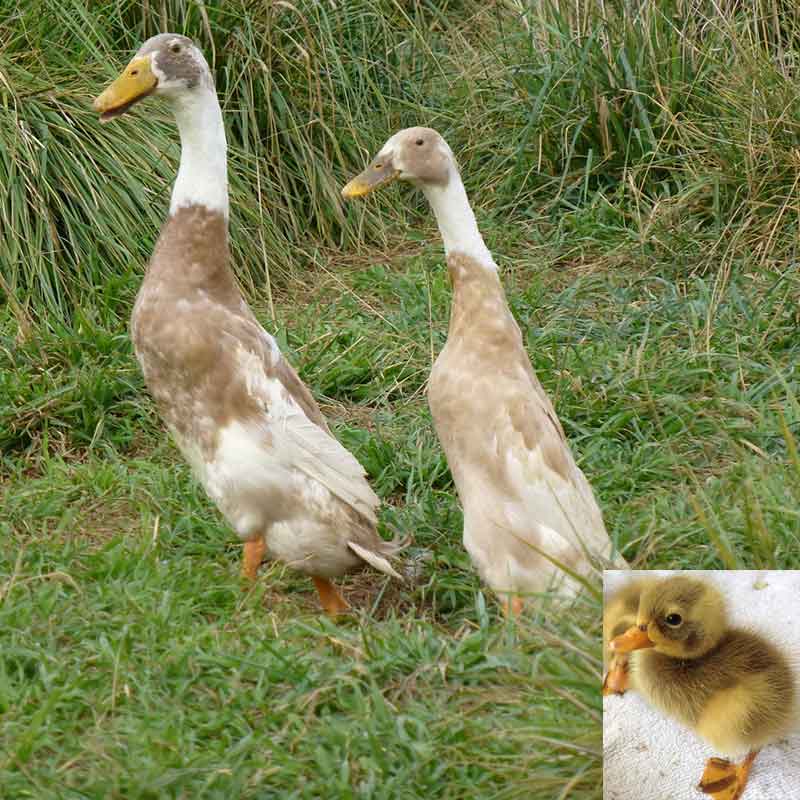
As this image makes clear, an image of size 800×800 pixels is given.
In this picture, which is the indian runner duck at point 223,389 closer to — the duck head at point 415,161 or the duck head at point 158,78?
the duck head at point 158,78

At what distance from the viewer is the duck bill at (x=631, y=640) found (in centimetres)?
274

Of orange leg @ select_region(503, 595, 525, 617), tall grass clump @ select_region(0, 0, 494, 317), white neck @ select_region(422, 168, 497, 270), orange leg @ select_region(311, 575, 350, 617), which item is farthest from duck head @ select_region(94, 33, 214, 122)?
orange leg @ select_region(503, 595, 525, 617)

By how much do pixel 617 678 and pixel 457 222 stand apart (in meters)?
1.85

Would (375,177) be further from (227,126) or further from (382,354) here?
(227,126)

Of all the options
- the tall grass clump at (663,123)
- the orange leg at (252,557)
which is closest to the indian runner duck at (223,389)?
the orange leg at (252,557)

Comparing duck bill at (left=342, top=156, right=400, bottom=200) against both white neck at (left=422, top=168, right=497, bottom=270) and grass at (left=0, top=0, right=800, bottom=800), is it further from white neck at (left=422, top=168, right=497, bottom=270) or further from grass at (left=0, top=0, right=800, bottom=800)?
grass at (left=0, top=0, right=800, bottom=800)

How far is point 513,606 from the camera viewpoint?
3734 millimetres

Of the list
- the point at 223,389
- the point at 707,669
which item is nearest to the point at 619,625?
the point at 707,669

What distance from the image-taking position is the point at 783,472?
3828 mm

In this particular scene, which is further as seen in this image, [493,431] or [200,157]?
[200,157]

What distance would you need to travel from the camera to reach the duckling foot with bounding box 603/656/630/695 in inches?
107

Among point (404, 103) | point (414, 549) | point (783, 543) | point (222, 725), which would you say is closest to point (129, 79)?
point (414, 549)

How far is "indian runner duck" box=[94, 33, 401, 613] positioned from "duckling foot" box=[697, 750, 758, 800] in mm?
1674

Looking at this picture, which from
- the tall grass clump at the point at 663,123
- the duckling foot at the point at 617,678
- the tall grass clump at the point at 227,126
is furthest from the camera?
the tall grass clump at the point at 663,123
